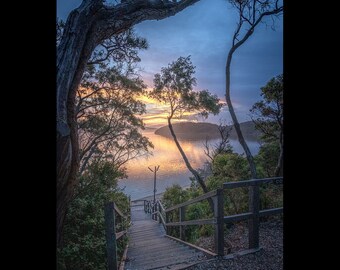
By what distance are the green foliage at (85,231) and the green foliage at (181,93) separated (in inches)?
→ 250

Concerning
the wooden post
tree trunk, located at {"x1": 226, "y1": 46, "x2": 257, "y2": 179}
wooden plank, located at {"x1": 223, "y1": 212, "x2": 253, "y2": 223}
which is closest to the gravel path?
wooden plank, located at {"x1": 223, "y1": 212, "x2": 253, "y2": 223}

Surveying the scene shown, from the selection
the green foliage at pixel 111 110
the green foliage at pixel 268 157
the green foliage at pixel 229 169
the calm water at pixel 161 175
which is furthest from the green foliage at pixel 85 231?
the calm water at pixel 161 175

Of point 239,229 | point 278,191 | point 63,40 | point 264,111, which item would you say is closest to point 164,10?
point 63,40

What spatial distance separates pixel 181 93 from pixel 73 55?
9652 mm

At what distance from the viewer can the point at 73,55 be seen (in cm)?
275

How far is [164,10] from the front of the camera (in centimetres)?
370

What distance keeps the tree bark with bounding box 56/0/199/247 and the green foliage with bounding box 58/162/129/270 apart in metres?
2.45

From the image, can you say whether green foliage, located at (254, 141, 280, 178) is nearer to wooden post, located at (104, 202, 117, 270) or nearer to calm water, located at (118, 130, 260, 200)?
wooden post, located at (104, 202, 117, 270)

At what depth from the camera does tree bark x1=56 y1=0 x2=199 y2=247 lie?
2.55 meters

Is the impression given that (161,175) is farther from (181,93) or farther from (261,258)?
(261,258)

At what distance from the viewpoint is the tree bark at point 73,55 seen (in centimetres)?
255
